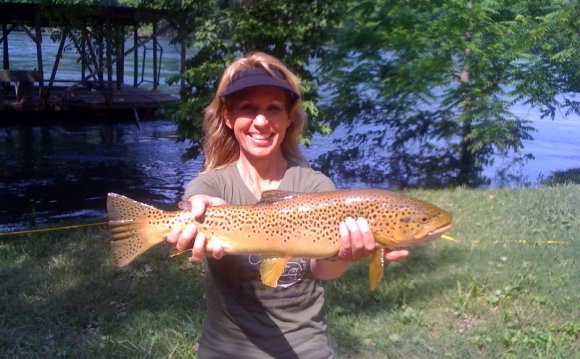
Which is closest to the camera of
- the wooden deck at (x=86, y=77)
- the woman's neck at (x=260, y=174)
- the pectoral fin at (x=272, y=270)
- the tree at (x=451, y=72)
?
the pectoral fin at (x=272, y=270)

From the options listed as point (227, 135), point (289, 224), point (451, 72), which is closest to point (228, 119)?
point (227, 135)

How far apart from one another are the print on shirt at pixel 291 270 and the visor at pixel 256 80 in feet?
2.17

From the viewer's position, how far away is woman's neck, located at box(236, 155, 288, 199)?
8.91 ft

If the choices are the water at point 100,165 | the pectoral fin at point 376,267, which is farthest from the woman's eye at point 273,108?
the water at point 100,165

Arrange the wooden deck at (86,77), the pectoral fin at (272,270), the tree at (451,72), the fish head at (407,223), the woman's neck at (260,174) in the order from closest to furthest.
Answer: the pectoral fin at (272,270), the fish head at (407,223), the woman's neck at (260,174), the tree at (451,72), the wooden deck at (86,77)

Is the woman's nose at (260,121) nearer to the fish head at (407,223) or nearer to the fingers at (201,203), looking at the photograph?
the fingers at (201,203)

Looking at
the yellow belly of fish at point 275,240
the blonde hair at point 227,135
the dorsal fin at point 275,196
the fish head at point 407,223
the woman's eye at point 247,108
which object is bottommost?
the yellow belly of fish at point 275,240

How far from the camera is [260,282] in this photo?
8.41 ft

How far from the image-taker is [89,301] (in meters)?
5.25

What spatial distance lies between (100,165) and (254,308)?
13746 mm

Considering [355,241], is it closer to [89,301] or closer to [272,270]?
[272,270]

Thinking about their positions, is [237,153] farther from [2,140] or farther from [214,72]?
[2,140]

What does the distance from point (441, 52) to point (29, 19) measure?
12.2 metres

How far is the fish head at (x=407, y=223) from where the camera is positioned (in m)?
2.50
